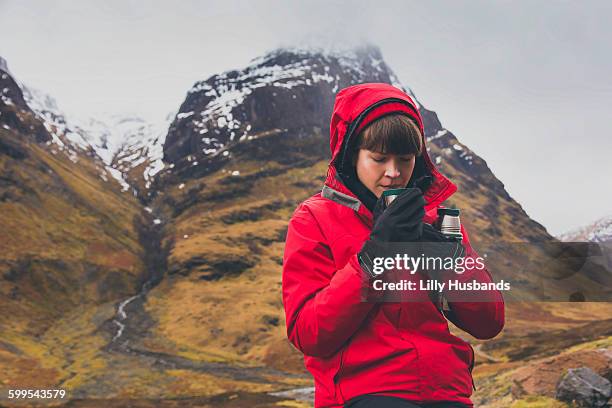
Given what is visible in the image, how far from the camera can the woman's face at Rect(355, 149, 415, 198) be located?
11.2 feet

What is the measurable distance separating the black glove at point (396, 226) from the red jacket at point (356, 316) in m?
0.09

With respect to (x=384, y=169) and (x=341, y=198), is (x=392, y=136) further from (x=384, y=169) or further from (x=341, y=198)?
(x=341, y=198)

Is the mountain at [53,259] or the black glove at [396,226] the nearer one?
the black glove at [396,226]

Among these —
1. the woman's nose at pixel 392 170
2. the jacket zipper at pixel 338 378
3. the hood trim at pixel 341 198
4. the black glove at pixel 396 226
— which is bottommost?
the jacket zipper at pixel 338 378

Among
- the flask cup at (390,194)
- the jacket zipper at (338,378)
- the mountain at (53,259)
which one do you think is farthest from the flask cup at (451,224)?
the mountain at (53,259)

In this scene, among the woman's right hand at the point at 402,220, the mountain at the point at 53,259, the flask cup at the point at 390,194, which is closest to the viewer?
the woman's right hand at the point at 402,220

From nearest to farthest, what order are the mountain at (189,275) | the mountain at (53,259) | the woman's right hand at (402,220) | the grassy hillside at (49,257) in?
the woman's right hand at (402,220), the mountain at (189,275), the mountain at (53,259), the grassy hillside at (49,257)

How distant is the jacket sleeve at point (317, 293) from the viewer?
3.06 meters

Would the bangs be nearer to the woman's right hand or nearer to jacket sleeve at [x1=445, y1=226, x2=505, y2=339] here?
the woman's right hand

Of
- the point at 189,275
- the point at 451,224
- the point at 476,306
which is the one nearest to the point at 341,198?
the point at 451,224

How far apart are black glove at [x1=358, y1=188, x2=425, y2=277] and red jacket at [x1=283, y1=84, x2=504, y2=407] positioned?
0.30 feet

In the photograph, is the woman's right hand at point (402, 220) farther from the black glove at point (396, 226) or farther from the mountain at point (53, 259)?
the mountain at point (53, 259)

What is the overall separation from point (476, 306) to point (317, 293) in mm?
1096

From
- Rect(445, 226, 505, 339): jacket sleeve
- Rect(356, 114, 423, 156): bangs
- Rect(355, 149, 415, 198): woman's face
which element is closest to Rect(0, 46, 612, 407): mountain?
Rect(445, 226, 505, 339): jacket sleeve
